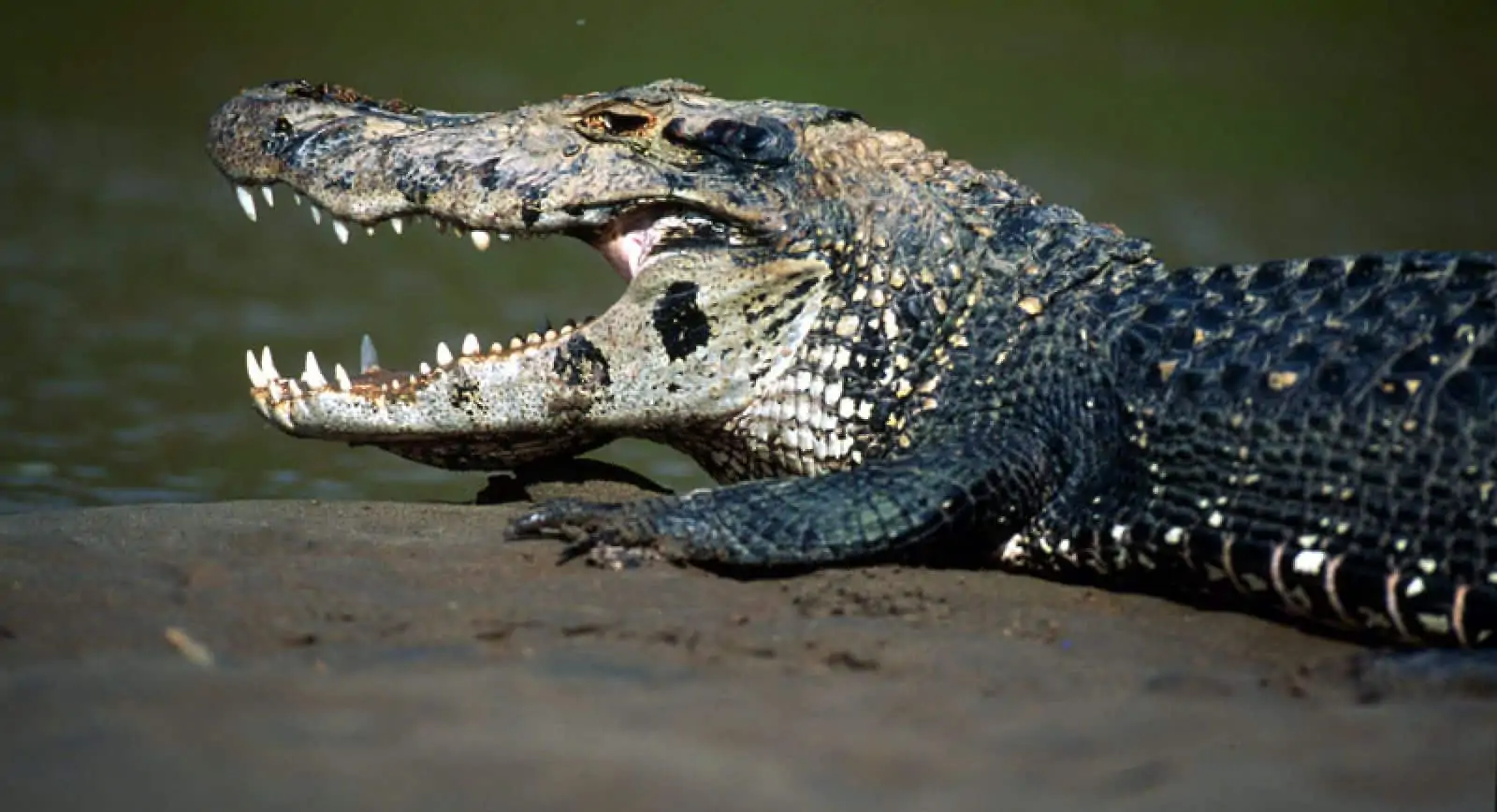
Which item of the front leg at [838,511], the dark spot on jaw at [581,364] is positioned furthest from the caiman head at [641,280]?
the front leg at [838,511]

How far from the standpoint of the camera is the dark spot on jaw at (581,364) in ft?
14.3

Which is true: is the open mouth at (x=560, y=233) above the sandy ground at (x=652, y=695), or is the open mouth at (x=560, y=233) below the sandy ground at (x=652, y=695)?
above

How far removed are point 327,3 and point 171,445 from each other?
6.93 meters

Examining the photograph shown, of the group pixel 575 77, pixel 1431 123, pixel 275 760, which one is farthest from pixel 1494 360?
pixel 1431 123

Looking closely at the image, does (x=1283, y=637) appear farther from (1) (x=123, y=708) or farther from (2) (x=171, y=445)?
(2) (x=171, y=445)

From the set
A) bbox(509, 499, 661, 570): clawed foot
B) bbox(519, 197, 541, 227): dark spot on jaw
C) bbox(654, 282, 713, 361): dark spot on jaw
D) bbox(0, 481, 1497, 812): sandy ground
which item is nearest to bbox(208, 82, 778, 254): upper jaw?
bbox(519, 197, 541, 227): dark spot on jaw

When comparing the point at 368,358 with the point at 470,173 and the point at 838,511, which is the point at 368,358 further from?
the point at 838,511

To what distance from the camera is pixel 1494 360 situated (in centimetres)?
364

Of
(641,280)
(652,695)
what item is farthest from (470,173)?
(652,695)

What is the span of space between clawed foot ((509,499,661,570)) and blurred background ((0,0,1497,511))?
2.39 metres

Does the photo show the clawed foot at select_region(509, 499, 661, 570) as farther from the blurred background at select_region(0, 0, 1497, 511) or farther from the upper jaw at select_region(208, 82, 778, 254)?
the blurred background at select_region(0, 0, 1497, 511)

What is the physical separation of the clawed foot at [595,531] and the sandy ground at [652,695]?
0.06 meters

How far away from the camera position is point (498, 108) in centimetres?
1096

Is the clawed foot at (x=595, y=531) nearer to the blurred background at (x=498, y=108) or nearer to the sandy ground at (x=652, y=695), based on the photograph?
the sandy ground at (x=652, y=695)
